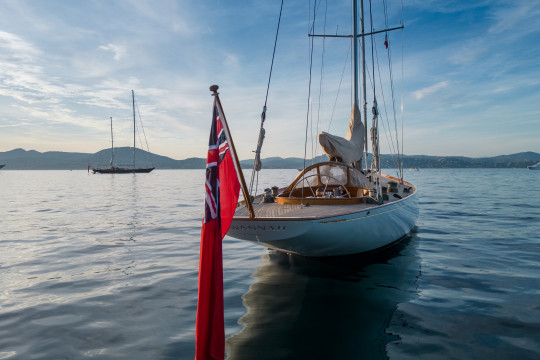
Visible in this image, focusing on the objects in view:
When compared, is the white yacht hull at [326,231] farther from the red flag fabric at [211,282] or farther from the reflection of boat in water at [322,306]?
Result: the red flag fabric at [211,282]

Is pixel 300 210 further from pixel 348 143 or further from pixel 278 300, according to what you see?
pixel 348 143

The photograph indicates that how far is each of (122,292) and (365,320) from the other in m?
4.33

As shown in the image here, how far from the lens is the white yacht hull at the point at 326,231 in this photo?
6.27m

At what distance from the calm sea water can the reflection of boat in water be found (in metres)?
0.02

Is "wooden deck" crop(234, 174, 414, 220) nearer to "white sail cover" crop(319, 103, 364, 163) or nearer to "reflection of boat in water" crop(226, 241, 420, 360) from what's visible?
"reflection of boat in water" crop(226, 241, 420, 360)

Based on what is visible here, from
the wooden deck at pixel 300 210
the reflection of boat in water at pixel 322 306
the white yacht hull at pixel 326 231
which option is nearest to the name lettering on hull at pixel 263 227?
the white yacht hull at pixel 326 231

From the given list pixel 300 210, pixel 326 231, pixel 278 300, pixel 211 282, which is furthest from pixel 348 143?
pixel 211 282

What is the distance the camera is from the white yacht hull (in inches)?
247

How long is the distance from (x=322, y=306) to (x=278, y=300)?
0.80 m

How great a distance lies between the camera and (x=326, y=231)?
261 inches

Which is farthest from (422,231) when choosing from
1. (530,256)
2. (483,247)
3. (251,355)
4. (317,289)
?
(251,355)

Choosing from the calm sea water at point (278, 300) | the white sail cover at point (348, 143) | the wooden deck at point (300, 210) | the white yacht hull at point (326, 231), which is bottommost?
the calm sea water at point (278, 300)

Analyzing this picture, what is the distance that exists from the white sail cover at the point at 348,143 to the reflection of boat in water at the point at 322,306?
3081 mm

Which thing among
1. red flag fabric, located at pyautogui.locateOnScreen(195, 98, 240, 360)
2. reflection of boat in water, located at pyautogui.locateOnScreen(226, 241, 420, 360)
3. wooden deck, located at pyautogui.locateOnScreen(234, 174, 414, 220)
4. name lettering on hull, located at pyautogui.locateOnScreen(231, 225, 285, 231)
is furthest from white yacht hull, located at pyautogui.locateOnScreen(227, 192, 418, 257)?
red flag fabric, located at pyautogui.locateOnScreen(195, 98, 240, 360)
